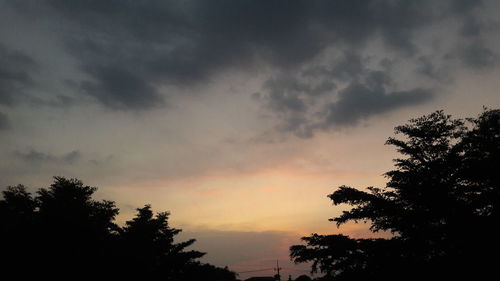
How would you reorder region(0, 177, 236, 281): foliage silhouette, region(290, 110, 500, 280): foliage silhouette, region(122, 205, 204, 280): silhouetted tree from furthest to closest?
region(122, 205, 204, 280): silhouetted tree
region(0, 177, 236, 281): foliage silhouette
region(290, 110, 500, 280): foliage silhouette

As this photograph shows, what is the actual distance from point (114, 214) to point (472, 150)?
2770cm

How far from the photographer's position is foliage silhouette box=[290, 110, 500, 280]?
13.0 metres

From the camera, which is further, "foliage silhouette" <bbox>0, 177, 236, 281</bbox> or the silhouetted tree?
the silhouetted tree

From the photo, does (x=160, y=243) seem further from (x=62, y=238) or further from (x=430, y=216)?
(x=430, y=216)

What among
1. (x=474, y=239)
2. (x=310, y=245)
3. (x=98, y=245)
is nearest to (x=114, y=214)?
(x=98, y=245)

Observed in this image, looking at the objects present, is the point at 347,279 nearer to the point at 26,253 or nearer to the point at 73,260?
the point at 73,260

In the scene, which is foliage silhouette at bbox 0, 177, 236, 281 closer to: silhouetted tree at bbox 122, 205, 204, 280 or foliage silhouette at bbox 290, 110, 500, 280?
silhouetted tree at bbox 122, 205, 204, 280

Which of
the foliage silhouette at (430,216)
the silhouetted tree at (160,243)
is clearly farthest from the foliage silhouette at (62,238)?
the foliage silhouette at (430,216)

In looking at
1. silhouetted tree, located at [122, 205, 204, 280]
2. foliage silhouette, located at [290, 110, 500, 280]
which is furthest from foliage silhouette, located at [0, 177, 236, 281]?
foliage silhouette, located at [290, 110, 500, 280]

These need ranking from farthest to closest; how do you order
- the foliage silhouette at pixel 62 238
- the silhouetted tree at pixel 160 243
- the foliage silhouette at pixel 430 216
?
1. the silhouetted tree at pixel 160 243
2. the foliage silhouette at pixel 62 238
3. the foliage silhouette at pixel 430 216

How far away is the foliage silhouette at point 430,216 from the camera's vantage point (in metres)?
13.0

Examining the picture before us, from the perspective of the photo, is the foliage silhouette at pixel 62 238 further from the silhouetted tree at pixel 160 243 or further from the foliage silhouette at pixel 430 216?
the foliage silhouette at pixel 430 216

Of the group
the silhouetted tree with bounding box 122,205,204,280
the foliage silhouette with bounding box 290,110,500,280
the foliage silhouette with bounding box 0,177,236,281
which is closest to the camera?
the foliage silhouette with bounding box 290,110,500,280

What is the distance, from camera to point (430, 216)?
1535cm
